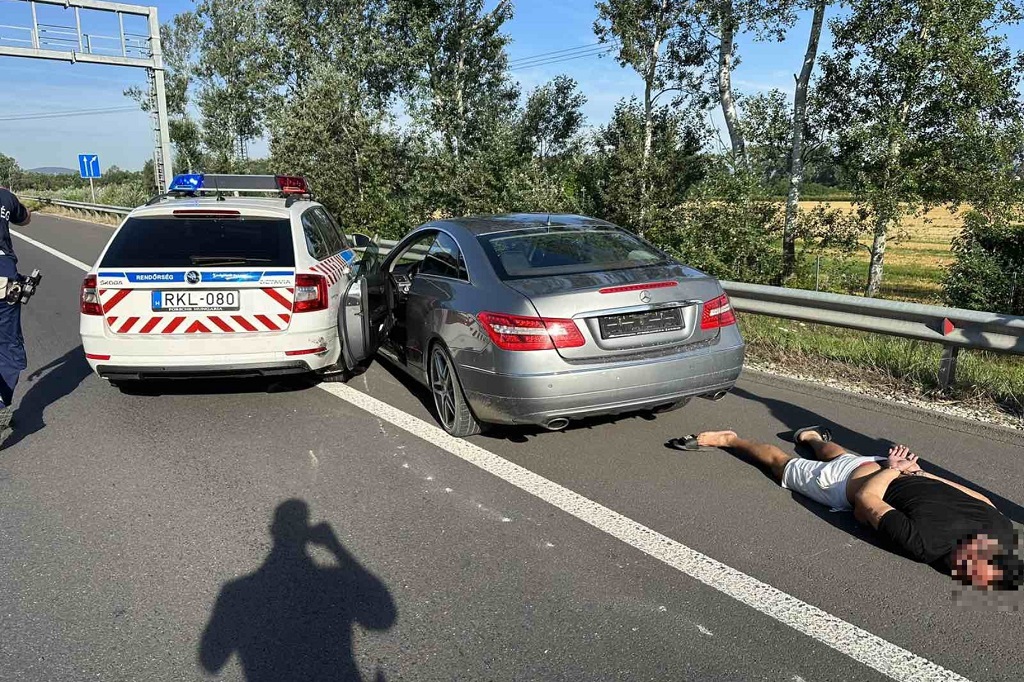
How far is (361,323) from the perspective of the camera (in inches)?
233

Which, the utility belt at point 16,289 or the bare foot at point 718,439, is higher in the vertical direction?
the utility belt at point 16,289

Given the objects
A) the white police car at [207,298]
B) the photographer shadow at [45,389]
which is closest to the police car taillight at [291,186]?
the white police car at [207,298]

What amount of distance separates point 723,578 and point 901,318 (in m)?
3.72

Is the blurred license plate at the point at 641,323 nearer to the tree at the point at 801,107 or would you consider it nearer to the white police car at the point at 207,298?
the white police car at the point at 207,298

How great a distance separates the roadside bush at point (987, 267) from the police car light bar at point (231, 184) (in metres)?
11.1

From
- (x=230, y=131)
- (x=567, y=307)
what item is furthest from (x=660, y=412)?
(x=230, y=131)

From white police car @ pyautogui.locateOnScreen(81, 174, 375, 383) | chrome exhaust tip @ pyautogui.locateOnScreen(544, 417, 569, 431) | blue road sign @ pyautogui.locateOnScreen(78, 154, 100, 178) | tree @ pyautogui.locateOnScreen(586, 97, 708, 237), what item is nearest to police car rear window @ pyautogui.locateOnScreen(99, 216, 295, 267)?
white police car @ pyautogui.locateOnScreen(81, 174, 375, 383)

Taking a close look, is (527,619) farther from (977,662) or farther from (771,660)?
(977,662)

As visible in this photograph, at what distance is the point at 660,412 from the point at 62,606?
3.78 meters

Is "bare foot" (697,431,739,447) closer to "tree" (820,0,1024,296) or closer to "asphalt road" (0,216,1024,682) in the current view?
"asphalt road" (0,216,1024,682)

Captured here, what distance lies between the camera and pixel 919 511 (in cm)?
332

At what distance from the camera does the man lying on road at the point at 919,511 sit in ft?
10.1

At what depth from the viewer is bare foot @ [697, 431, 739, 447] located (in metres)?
4.71

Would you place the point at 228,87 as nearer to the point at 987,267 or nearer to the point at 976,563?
the point at 987,267
